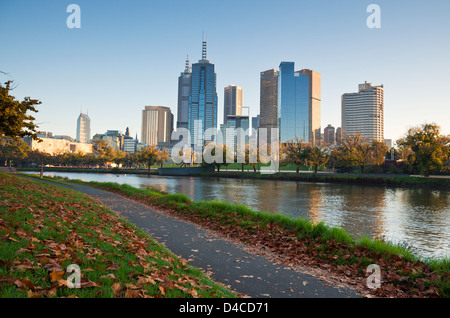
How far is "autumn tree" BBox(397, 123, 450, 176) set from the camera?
56.4 m

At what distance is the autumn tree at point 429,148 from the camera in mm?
56375

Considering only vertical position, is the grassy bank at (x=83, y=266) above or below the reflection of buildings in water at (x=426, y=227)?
above

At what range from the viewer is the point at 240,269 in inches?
314

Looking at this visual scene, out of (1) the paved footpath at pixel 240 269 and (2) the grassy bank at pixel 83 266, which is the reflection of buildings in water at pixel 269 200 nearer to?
(1) the paved footpath at pixel 240 269

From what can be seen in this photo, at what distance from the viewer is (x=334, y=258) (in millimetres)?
9430

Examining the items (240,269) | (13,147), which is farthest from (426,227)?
(13,147)

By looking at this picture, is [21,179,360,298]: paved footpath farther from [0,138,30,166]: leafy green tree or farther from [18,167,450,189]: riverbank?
[18,167,450,189]: riverbank

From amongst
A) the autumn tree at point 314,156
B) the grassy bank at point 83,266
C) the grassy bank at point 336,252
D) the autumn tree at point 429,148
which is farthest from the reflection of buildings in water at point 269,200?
the autumn tree at point 314,156

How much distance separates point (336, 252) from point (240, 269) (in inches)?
161

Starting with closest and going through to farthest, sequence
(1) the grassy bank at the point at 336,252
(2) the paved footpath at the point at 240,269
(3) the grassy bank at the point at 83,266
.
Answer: (3) the grassy bank at the point at 83,266
(2) the paved footpath at the point at 240,269
(1) the grassy bank at the point at 336,252

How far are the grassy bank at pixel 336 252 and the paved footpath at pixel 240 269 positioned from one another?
985 millimetres
